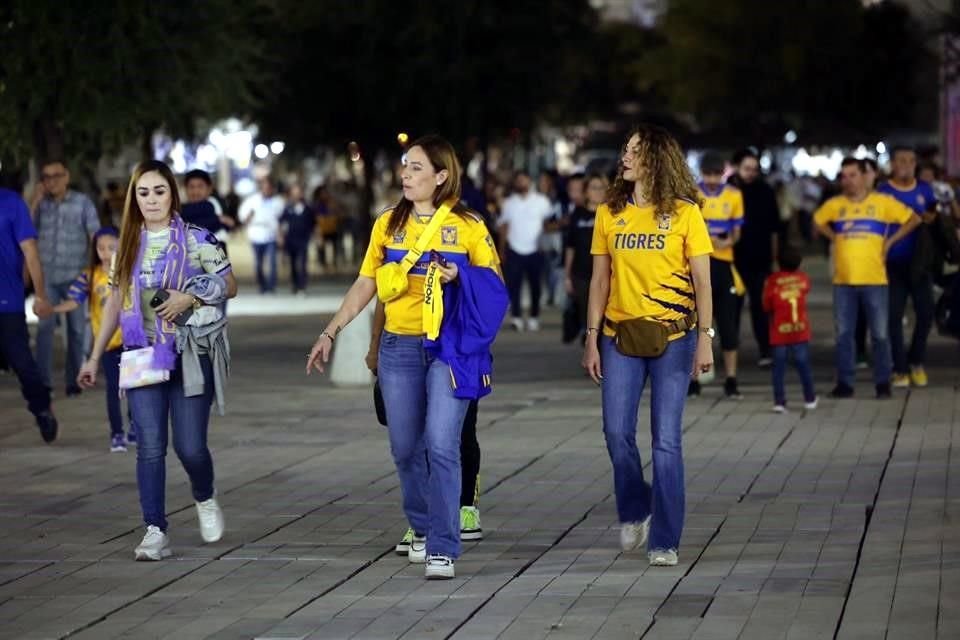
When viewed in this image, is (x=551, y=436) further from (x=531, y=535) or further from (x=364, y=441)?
(x=531, y=535)

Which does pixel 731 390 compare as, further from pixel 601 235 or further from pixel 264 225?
pixel 264 225

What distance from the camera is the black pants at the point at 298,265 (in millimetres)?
33844

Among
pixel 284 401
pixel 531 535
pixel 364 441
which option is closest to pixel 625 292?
pixel 531 535

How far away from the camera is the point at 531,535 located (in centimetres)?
1029

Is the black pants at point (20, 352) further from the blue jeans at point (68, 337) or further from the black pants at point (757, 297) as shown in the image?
the black pants at point (757, 297)

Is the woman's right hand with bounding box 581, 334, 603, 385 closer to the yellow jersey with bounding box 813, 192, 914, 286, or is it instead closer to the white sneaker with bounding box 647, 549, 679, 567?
the white sneaker with bounding box 647, 549, 679, 567

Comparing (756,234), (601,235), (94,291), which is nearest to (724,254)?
(756,234)

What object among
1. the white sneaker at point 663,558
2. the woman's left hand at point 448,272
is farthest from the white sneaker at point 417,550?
the woman's left hand at point 448,272

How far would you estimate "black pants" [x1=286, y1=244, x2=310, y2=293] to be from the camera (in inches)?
1332

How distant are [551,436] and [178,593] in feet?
19.2

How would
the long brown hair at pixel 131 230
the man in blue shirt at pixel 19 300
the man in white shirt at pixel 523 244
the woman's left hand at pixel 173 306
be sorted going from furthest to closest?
the man in white shirt at pixel 523 244, the man in blue shirt at pixel 19 300, the long brown hair at pixel 131 230, the woman's left hand at pixel 173 306

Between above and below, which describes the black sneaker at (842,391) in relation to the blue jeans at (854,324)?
below

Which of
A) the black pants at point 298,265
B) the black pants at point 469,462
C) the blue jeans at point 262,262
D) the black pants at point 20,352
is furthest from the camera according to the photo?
the blue jeans at point 262,262

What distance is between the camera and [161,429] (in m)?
9.76
